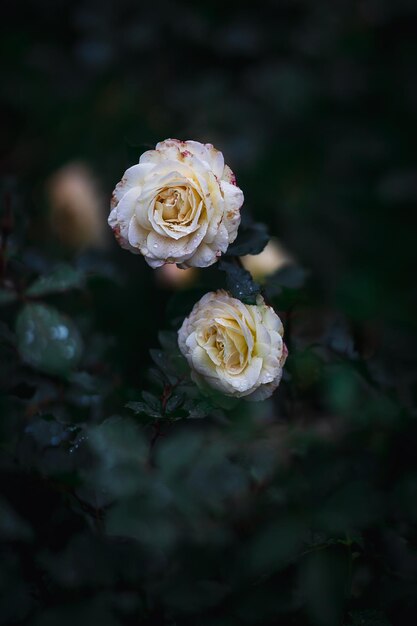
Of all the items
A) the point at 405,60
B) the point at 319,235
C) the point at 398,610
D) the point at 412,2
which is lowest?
the point at 319,235

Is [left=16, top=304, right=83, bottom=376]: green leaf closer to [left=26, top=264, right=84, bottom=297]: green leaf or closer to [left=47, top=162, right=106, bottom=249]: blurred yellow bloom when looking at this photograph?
[left=26, top=264, right=84, bottom=297]: green leaf

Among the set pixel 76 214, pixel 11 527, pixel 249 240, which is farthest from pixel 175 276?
pixel 11 527

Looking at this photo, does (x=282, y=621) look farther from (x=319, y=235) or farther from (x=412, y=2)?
(x=412, y=2)

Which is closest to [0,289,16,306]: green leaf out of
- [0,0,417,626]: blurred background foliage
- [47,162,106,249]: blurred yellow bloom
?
[0,0,417,626]: blurred background foliage

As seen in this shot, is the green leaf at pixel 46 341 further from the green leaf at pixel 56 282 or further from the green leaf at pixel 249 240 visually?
the green leaf at pixel 249 240

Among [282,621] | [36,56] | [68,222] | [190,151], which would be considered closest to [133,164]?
[190,151]

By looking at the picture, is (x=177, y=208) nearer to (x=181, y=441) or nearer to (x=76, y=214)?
(x=181, y=441)

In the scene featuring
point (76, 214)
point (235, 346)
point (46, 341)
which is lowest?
point (76, 214)
